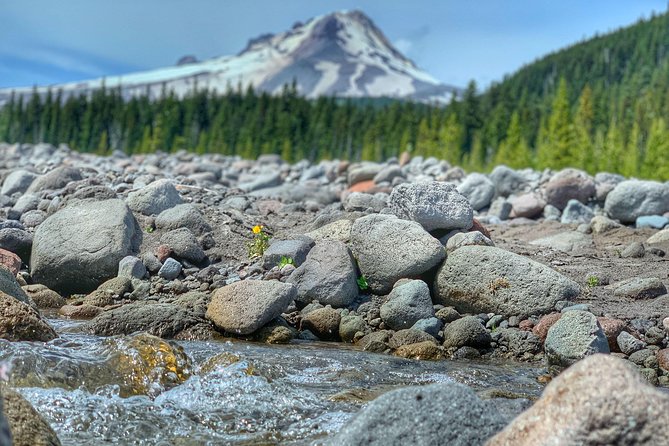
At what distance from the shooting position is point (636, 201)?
1797cm

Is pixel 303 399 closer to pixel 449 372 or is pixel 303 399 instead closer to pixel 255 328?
pixel 449 372

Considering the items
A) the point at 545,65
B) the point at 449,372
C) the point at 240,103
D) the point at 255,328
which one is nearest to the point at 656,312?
the point at 449,372

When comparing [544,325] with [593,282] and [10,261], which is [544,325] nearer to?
[593,282]

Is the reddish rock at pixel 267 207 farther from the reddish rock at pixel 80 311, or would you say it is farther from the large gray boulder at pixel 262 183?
the large gray boulder at pixel 262 183

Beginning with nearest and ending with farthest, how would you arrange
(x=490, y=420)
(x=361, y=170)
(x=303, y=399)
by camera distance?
(x=490, y=420) → (x=303, y=399) → (x=361, y=170)

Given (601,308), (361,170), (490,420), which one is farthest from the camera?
(361,170)

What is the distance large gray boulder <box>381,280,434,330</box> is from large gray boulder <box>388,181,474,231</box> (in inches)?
80.2

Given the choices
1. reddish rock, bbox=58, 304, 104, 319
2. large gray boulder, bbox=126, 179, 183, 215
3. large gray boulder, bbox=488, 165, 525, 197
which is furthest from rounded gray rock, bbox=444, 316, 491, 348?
large gray boulder, bbox=488, 165, 525, 197

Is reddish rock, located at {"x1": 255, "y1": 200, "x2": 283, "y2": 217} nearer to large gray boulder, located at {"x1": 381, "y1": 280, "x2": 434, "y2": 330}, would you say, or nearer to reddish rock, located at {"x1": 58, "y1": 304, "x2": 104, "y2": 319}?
reddish rock, located at {"x1": 58, "y1": 304, "x2": 104, "y2": 319}

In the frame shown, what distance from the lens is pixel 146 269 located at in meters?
11.2

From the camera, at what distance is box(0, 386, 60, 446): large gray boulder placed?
387 cm

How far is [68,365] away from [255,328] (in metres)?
2.98

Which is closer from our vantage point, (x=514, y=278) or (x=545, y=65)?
(x=514, y=278)

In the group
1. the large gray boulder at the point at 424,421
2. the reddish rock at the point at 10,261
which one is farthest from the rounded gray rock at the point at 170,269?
the large gray boulder at the point at 424,421
